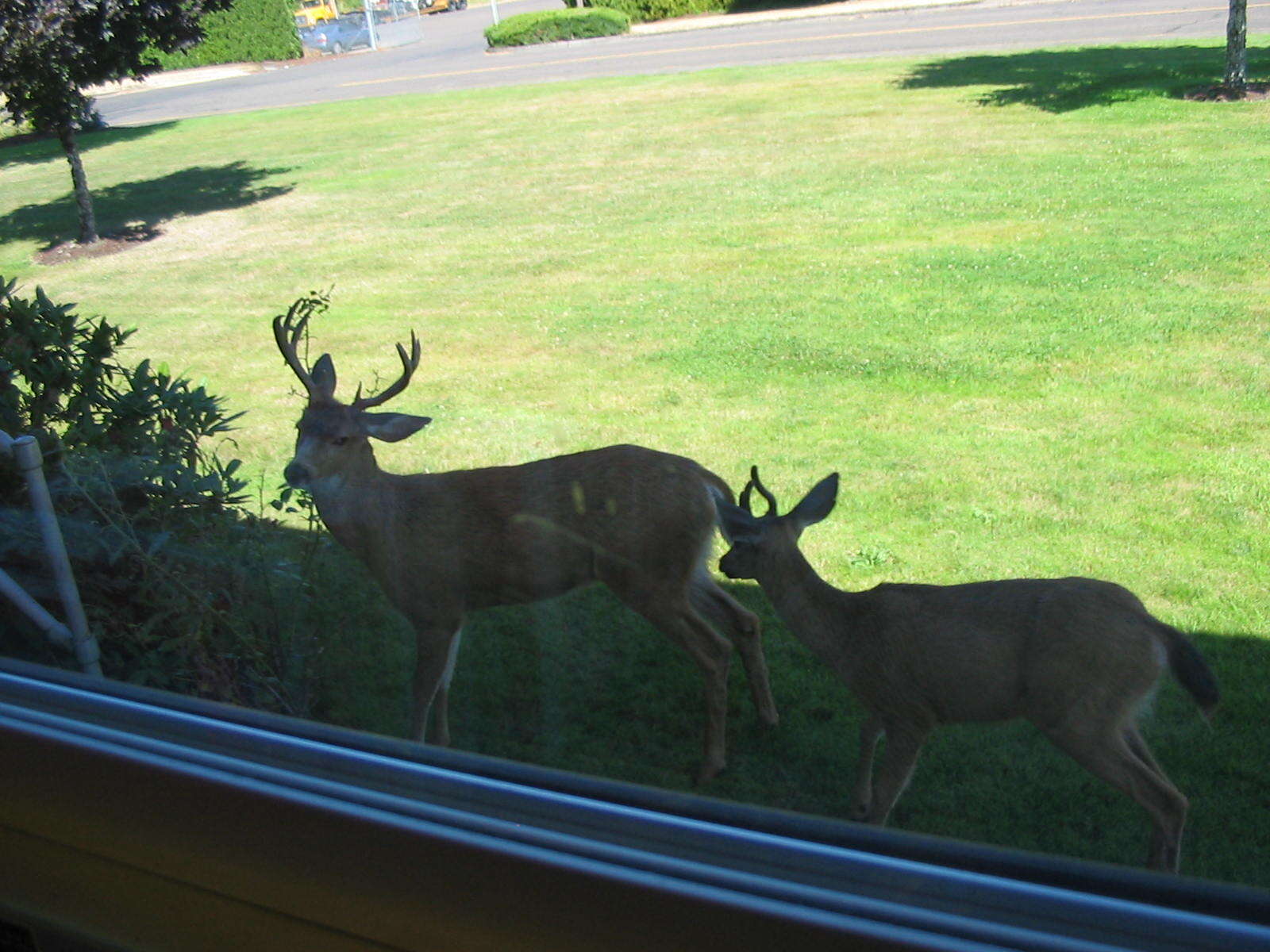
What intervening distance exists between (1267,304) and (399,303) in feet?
14.9

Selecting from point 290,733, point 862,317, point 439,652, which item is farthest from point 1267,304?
point 290,733

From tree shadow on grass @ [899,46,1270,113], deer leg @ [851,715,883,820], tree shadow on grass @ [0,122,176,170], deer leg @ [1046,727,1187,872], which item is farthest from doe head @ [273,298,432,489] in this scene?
tree shadow on grass @ [899,46,1270,113]

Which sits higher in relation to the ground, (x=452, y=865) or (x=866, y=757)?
(x=452, y=865)

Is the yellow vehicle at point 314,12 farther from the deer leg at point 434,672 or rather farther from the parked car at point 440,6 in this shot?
the deer leg at point 434,672

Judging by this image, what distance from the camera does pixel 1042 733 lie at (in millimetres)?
3059

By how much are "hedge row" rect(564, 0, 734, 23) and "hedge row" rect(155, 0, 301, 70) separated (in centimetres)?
766

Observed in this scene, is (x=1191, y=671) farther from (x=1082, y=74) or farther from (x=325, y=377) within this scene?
(x=1082, y=74)

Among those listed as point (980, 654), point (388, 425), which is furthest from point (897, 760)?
point (388, 425)

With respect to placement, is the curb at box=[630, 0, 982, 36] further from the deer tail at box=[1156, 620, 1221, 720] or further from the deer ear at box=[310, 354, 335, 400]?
the deer tail at box=[1156, 620, 1221, 720]

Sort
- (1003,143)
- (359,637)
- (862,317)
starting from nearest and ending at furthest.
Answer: (359,637) < (862,317) < (1003,143)

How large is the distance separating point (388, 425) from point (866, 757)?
1.80 meters

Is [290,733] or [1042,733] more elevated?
[290,733]

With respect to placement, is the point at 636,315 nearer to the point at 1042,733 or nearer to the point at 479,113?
the point at 1042,733

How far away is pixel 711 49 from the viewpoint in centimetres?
2450
